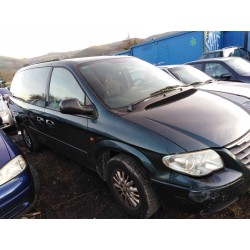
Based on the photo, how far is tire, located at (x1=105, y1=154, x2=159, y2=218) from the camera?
2.05m

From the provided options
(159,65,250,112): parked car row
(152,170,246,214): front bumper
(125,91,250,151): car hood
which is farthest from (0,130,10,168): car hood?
(159,65,250,112): parked car row

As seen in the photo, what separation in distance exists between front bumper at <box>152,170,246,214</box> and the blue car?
1.45 m

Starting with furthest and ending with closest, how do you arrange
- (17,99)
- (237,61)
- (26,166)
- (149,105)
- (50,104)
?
(237,61) → (17,99) → (50,104) → (26,166) → (149,105)

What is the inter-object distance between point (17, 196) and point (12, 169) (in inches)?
11.2

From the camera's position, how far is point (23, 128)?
4.50 meters

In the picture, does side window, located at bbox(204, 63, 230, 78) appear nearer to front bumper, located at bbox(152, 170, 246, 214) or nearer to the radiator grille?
the radiator grille

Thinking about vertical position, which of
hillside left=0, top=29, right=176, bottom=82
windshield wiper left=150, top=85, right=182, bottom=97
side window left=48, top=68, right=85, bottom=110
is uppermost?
side window left=48, top=68, right=85, bottom=110

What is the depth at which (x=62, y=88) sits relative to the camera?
2.95 metres

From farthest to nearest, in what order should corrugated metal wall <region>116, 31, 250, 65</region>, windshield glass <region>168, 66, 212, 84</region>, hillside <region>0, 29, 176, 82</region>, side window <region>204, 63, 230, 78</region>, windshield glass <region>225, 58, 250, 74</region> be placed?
hillside <region>0, 29, 176, 82</region> < corrugated metal wall <region>116, 31, 250, 65</region> < side window <region>204, 63, 230, 78</region> < windshield glass <region>225, 58, 250, 74</region> < windshield glass <region>168, 66, 212, 84</region>

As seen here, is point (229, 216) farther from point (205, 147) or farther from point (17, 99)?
point (17, 99)

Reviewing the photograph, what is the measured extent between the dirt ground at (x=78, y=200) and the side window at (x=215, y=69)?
13.7 ft

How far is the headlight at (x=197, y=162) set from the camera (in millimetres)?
1790

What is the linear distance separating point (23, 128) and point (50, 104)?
1.69 meters

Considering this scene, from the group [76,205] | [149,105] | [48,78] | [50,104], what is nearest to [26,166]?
[76,205]
